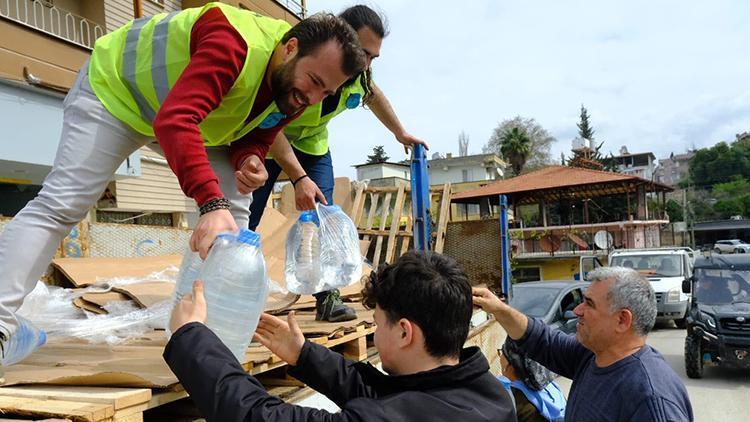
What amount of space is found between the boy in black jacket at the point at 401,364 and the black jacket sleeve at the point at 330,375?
0.12 ft

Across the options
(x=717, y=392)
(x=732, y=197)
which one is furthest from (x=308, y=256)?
(x=732, y=197)

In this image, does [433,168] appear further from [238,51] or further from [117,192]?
[238,51]

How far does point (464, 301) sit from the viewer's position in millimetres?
1632

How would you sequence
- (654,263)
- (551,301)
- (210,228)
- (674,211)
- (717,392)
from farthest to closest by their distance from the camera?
1. (674,211)
2. (654,263)
3. (551,301)
4. (717,392)
5. (210,228)

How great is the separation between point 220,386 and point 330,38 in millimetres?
1281

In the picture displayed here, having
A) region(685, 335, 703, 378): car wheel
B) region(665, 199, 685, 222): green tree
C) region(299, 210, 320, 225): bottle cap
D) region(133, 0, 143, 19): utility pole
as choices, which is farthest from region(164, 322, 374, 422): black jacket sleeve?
region(665, 199, 685, 222): green tree

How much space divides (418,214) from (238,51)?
9.68 feet

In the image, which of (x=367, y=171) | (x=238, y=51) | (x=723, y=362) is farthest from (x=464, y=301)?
(x=367, y=171)

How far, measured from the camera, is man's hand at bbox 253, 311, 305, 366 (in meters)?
2.04

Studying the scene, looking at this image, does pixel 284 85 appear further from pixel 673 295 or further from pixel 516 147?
pixel 516 147

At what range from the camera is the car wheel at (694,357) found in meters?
9.20

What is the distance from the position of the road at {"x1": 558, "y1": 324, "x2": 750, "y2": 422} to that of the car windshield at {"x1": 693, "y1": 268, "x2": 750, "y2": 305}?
1279mm

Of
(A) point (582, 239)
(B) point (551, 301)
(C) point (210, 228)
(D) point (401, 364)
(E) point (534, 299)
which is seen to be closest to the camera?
(D) point (401, 364)

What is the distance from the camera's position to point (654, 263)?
51.8ft
